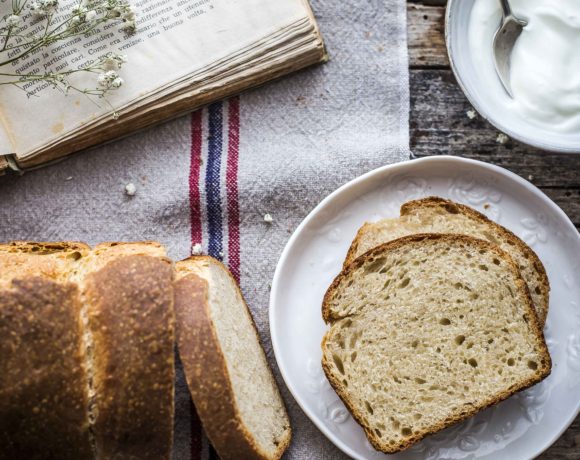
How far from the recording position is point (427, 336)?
217 cm

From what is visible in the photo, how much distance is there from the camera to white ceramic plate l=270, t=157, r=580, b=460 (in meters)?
2.25

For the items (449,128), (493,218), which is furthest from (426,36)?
(493,218)

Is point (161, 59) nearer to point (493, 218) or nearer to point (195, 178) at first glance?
point (195, 178)

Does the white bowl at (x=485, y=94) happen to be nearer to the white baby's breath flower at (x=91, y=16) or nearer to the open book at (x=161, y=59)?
the open book at (x=161, y=59)

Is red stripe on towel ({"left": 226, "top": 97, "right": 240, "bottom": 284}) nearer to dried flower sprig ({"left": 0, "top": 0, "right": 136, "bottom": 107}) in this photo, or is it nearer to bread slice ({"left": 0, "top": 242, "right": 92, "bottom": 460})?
dried flower sprig ({"left": 0, "top": 0, "right": 136, "bottom": 107})

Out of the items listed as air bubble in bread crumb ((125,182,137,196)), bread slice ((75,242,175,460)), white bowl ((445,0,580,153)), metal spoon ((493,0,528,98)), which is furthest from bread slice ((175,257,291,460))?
metal spoon ((493,0,528,98))

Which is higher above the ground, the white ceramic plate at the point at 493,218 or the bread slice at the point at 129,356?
the bread slice at the point at 129,356

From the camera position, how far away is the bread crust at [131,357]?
1849 millimetres

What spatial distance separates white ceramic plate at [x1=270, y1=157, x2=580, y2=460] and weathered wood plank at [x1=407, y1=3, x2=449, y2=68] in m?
0.41

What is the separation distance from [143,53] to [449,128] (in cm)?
110

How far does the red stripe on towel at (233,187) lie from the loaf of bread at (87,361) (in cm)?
52

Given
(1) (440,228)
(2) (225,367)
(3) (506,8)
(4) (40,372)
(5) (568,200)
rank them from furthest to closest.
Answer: (5) (568,200) < (1) (440,228) < (3) (506,8) < (2) (225,367) < (4) (40,372)

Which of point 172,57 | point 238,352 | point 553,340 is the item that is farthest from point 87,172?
point 553,340

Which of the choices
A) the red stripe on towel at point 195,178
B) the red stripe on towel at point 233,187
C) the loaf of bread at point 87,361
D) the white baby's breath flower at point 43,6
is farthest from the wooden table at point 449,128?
the white baby's breath flower at point 43,6
